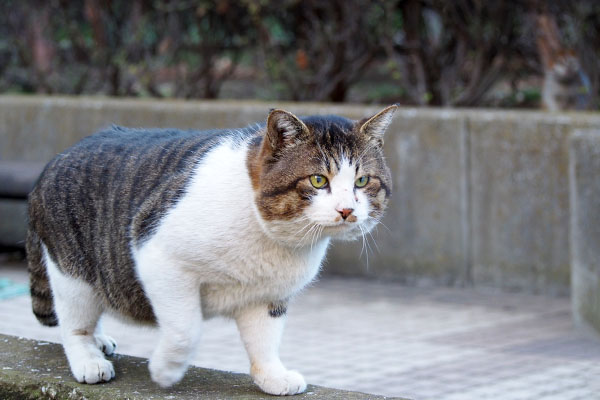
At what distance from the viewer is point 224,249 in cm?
279

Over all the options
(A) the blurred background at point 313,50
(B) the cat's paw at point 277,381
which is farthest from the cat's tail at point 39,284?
(A) the blurred background at point 313,50

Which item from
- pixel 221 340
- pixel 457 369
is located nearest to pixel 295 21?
pixel 221 340

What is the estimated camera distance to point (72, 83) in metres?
8.84

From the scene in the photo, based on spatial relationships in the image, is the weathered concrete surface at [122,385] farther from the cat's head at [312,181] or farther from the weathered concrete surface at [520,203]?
the weathered concrete surface at [520,203]

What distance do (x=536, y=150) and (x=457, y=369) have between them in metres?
1.99

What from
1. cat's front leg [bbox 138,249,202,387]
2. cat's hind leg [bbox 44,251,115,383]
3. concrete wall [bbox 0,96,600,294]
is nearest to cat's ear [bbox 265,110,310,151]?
cat's front leg [bbox 138,249,202,387]

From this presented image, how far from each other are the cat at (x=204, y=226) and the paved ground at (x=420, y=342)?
33 cm

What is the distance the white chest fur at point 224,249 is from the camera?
279 cm

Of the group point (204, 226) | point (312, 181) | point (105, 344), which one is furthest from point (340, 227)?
point (105, 344)

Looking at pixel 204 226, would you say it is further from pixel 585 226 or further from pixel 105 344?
pixel 585 226

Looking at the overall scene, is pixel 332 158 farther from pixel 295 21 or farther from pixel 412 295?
pixel 295 21

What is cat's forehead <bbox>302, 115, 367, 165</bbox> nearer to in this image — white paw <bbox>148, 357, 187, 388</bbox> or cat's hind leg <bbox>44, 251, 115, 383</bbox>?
white paw <bbox>148, 357, 187, 388</bbox>

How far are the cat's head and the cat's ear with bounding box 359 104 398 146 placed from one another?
52 millimetres

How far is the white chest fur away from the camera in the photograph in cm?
279
